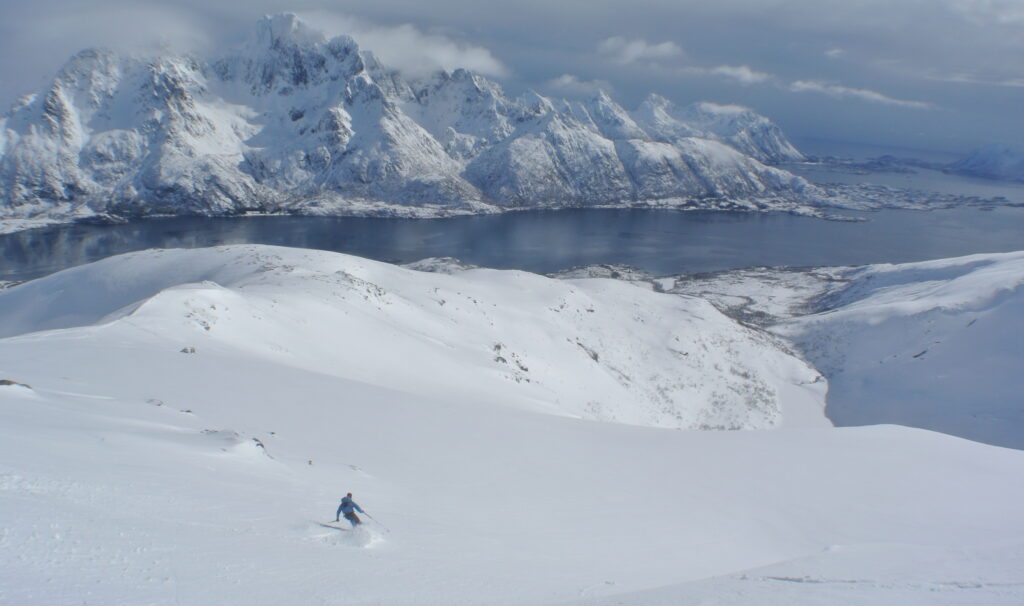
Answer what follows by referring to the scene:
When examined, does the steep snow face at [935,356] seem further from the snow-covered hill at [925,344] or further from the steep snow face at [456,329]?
the steep snow face at [456,329]

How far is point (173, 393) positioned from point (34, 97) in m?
233

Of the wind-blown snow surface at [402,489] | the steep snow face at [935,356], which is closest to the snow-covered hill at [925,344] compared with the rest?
the steep snow face at [935,356]

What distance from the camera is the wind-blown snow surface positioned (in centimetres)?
632

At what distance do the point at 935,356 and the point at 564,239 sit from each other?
95.2 m

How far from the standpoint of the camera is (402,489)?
10875mm

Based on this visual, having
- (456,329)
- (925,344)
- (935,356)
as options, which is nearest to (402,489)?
(456,329)

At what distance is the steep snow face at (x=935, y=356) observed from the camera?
1730 inches

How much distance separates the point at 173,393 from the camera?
45.2 ft

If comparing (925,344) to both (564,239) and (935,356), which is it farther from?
(564,239)

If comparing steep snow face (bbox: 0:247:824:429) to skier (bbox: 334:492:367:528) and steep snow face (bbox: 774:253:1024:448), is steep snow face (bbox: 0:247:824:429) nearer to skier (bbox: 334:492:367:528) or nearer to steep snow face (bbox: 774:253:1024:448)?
steep snow face (bbox: 774:253:1024:448)

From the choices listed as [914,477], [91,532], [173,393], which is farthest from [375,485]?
[914,477]

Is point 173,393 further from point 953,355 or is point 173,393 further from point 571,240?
point 571,240

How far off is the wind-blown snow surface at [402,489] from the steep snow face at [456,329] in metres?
0.38

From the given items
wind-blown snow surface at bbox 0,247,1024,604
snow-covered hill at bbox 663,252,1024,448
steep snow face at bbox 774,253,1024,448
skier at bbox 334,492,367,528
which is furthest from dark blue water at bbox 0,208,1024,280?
skier at bbox 334,492,367,528
